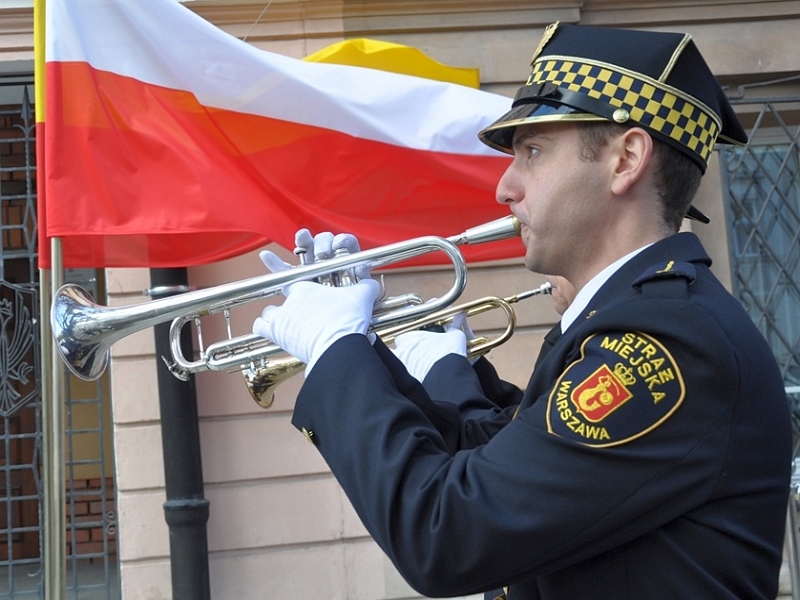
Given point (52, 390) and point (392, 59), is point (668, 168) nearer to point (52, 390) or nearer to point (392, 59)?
point (52, 390)

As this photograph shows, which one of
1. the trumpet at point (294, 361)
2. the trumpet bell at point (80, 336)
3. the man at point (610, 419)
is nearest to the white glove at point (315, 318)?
the man at point (610, 419)

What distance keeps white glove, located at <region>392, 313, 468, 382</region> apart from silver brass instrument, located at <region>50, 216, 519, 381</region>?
21cm

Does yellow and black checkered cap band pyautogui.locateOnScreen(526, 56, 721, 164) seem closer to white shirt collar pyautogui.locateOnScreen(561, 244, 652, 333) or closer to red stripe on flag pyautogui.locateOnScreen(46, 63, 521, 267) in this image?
white shirt collar pyautogui.locateOnScreen(561, 244, 652, 333)

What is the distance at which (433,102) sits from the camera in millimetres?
4531

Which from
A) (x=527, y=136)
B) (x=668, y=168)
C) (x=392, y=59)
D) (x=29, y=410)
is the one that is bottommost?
(x=668, y=168)

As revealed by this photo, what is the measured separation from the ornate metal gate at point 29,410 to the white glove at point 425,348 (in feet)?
8.86

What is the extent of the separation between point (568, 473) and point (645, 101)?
633 millimetres

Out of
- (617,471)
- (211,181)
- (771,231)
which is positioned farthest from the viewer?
(771,231)

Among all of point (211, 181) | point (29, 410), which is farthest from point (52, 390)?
point (29, 410)

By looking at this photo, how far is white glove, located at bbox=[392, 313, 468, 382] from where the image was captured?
275 cm

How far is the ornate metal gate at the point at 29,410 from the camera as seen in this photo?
5.09 metres

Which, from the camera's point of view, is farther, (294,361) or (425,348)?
(294,361)

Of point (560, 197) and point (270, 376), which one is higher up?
point (270, 376)

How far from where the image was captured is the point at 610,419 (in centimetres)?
137
